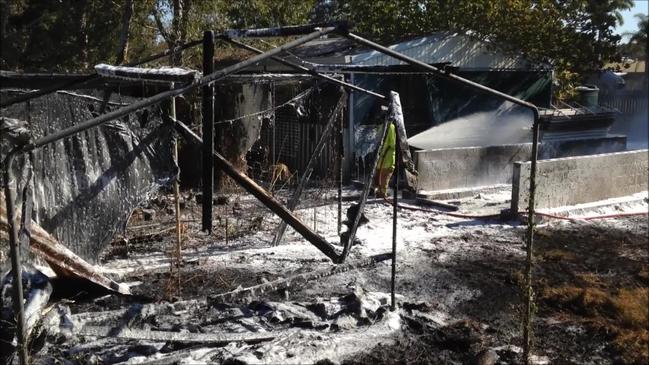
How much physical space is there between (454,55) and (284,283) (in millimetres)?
12871

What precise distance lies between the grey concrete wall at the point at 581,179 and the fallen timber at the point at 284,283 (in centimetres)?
521

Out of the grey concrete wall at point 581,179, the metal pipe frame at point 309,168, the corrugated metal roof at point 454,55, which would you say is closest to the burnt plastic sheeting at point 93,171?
the metal pipe frame at point 309,168

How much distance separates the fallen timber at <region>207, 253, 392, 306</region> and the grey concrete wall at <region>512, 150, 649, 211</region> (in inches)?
205

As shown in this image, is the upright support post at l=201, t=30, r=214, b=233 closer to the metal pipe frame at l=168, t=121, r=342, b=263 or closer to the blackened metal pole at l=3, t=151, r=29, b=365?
the metal pipe frame at l=168, t=121, r=342, b=263

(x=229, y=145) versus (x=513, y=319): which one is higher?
(x=229, y=145)

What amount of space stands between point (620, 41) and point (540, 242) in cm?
1498

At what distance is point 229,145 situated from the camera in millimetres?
12086

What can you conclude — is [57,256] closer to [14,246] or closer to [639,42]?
[14,246]

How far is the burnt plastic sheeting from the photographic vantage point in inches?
241

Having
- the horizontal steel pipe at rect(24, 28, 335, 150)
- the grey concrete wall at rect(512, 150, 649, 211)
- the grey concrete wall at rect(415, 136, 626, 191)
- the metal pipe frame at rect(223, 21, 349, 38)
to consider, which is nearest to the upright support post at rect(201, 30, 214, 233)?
the metal pipe frame at rect(223, 21, 349, 38)

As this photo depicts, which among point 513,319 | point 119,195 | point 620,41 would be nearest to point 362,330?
point 513,319

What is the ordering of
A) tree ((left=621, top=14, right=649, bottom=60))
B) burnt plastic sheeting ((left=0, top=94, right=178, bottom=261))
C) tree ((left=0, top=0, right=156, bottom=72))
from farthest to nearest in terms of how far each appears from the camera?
tree ((left=621, top=14, right=649, bottom=60)) < tree ((left=0, top=0, right=156, bottom=72)) < burnt plastic sheeting ((left=0, top=94, right=178, bottom=261))

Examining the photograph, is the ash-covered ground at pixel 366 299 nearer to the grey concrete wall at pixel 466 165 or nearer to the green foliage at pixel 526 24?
the grey concrete wall at pixel 466 165

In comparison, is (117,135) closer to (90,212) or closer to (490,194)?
(90,212)
